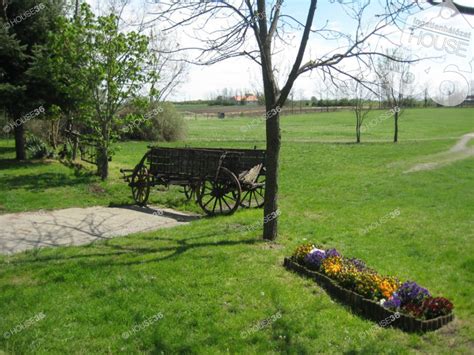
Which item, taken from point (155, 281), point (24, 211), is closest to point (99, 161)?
point (24, 211)

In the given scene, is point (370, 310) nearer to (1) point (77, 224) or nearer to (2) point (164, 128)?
(1) point (77, 224)

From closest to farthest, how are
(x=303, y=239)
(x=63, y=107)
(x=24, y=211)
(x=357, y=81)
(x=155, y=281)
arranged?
1. (x=155, y=281)
2. (x=357, y=81)
3. (x=303, y=239)
4. (x=24, y=211)
5. (x=63, y=107)

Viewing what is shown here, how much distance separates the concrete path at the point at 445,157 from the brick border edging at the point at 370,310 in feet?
45.1

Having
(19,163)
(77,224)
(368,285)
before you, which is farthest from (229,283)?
(19,163)

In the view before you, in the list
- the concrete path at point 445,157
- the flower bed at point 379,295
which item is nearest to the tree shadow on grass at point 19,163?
the concrete path at point 445,157

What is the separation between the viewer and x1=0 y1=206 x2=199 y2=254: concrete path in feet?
28.2

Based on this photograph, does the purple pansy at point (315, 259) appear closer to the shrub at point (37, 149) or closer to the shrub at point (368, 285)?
the shrub at point (368, 285)

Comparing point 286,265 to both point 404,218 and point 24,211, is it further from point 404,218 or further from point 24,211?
point 24,211

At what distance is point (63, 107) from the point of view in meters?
18.2

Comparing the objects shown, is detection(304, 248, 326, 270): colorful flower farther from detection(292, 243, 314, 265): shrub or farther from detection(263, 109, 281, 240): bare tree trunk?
detection(263, 109, 281, 240): bare tree trunk

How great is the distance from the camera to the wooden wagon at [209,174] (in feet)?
36.0

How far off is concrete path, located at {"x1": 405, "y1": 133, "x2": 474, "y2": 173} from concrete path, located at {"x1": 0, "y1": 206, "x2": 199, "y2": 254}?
1162cm

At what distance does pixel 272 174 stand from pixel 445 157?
1869 centimetres

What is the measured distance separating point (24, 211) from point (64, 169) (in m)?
6.47
